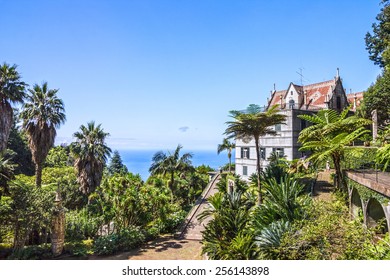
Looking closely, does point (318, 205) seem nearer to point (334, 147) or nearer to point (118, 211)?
point (334, 147)

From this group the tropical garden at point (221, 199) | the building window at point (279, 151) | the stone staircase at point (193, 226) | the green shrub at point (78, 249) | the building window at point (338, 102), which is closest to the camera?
the tropical garden at point (221, 199)

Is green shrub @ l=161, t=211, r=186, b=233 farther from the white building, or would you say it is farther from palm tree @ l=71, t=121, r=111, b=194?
the white building

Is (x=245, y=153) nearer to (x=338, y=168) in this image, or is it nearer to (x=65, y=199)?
(x=338, y=168)

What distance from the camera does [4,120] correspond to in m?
14.7

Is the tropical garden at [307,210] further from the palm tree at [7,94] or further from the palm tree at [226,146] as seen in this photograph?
the palm tree at [7,94]

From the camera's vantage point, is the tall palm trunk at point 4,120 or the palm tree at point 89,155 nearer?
the tall palm trunk at point 4,120

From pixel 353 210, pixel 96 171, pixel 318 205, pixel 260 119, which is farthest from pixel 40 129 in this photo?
pixel 353 210

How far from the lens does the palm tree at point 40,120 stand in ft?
53.3

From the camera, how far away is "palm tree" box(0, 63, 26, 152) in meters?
14.6

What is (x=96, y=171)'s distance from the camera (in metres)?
19.9

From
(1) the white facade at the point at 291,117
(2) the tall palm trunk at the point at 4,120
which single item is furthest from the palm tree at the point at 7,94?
(1) the white facade at the point at 291,117

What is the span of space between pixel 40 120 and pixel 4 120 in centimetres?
201

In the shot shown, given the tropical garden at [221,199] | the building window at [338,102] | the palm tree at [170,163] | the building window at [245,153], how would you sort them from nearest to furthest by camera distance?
1. the tropical garden at [221,199]
2. the palm tree at [170,163]
3. the building window at [245,153]
4. the building window at [338,102]

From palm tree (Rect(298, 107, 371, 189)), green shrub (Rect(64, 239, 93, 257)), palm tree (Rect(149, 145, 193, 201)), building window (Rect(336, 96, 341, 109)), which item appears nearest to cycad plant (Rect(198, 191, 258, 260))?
palm tree (Rect(298, 107, 371, 189))
